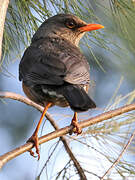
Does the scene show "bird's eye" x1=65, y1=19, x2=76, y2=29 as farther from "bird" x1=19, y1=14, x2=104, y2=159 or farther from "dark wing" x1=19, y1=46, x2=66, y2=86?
"dark wing" x1=19, y1=46, x2=66, y2=86

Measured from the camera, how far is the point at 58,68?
3154mm

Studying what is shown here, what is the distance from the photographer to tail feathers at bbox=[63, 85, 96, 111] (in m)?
2.76

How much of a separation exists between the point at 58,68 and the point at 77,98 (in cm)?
39

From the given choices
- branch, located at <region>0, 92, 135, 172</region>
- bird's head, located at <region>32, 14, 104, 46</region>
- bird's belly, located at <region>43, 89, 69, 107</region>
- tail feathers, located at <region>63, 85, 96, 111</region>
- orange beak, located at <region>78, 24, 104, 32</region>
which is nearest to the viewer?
branch, located at <region>0, 92, 135, 172</region>

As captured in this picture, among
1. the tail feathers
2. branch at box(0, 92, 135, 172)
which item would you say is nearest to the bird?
the tail feathers

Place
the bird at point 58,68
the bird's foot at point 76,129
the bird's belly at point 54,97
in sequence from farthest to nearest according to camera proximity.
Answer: the bird's foot at point 76,129 → the bird's belly at point 54,97 → the bird at point 58,68

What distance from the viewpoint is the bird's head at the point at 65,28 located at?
3.95 meters

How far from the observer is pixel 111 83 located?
348 inches

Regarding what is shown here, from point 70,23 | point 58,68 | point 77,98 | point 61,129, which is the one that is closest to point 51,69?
point 58,68

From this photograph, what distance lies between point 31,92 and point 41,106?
25 cm

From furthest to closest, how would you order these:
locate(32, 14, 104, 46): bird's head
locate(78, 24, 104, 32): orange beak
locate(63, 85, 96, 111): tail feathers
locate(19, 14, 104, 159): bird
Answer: locate(32, 14, 104, 46): bird's head, locate(78, 24, 104, 32): orange beak, locate(19, 14, 104, 159): bird, locate(63, 85, 96, 111): tail feathers

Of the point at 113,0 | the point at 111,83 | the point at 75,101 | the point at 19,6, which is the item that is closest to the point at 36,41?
the point at 19,6

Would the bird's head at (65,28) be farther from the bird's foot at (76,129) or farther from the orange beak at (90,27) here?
the bird's foot at (76,129)

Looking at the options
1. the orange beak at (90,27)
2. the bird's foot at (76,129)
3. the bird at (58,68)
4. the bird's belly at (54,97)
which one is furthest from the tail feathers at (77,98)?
the orange beak at (90,27)
